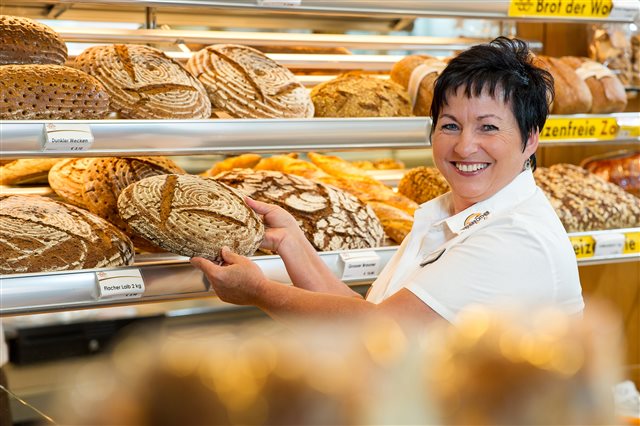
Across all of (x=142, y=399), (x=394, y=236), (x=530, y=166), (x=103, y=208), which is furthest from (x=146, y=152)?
(x=142, y=399)

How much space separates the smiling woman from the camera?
1.46 metres

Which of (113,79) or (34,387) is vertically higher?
(113,79)

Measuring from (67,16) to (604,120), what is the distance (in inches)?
60.5

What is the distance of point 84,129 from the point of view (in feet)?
5.33

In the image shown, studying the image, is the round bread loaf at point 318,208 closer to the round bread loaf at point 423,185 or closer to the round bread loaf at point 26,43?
the round bread loaf at point 423,185

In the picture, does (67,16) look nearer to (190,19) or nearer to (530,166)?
(190,19)

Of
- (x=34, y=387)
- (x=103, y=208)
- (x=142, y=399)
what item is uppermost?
(x=142, y=399)

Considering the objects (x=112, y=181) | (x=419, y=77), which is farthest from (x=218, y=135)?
(x=419, y=77)

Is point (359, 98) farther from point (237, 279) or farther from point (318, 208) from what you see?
point (237, 279)

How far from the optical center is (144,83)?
183cm

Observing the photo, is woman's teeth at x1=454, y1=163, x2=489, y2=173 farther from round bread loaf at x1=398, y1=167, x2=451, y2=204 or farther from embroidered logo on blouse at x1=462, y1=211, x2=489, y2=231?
round bread loaf at x1=398, y1=167, x2=451, y2=204

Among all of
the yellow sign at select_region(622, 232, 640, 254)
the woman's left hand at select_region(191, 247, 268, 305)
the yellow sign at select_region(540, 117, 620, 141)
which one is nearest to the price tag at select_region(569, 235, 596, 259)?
the yellow sign at select_region(622, 232, 640, 254)

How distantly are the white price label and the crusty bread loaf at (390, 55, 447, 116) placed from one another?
57cm

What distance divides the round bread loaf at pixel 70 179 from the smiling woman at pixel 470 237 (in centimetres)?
44
